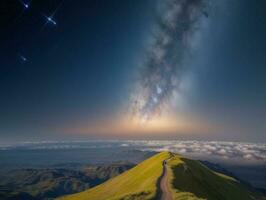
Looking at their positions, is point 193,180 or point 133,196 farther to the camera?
point 193,180

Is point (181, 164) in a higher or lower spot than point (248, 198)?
higher

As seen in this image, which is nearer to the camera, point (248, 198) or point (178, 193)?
point (178, 193)

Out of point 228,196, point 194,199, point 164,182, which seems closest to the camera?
point 194,199

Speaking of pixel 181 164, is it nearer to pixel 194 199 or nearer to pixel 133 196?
pixel 133 196

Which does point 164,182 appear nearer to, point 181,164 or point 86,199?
point 181,164

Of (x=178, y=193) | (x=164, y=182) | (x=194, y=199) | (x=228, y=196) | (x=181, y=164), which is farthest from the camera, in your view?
(x=181, y=164)

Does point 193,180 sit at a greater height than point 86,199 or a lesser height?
greater

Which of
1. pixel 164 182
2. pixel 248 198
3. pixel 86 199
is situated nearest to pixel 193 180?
pixel 164 182

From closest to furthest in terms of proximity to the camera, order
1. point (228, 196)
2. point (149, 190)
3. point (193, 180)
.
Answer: point (149, 190)
point (193, 180)
point (228, 196)

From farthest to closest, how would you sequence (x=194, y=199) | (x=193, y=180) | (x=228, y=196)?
(x=228, y=196)
(x=193, y=180)
(x=194, y=199)

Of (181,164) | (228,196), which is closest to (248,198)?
(228,196)
